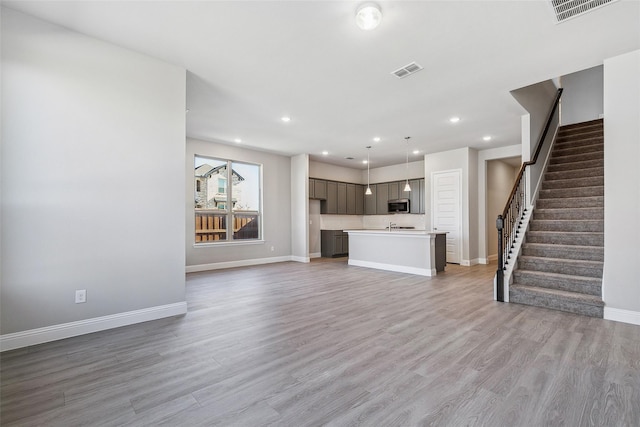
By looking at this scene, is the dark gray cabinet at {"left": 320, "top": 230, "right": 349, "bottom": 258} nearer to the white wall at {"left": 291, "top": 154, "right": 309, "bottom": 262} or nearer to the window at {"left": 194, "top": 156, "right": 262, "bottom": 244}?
the white wall at {"left": 291, "top": 154, "right": 309, "bottom": 262}

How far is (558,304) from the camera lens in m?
3.57

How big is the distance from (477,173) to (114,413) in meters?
8.16

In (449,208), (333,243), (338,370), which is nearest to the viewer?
(338,370)

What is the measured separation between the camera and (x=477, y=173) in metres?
7.52

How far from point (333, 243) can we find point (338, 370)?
668 centimetres

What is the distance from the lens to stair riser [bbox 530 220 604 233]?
4.16 meters

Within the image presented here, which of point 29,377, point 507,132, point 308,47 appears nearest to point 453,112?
point 507,132

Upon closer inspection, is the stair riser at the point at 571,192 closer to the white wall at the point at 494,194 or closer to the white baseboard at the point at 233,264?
the white wall at the point at 494,194

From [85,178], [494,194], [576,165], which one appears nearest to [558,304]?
[576,165]

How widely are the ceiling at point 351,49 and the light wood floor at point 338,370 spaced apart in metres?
2.96

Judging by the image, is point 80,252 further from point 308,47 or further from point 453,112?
point 453,112

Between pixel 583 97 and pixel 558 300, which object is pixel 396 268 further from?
pixel 583 97

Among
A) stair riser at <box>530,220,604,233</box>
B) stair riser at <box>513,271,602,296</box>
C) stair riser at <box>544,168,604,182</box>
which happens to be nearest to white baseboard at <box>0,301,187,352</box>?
stair riser at <box>513,271,602,296</box>

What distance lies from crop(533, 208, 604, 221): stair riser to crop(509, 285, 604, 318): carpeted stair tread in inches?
58.3
